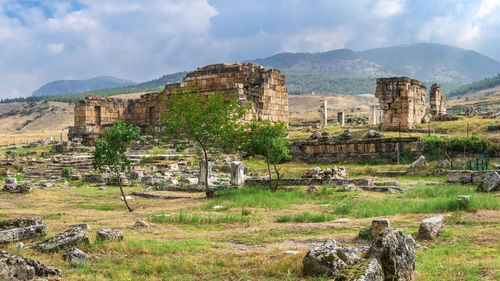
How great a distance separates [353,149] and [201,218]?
1214 centimetres

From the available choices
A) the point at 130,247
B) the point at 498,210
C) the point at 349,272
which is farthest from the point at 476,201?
the point at 130,247

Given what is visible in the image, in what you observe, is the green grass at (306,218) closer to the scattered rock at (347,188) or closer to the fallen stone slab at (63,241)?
the scattered rock at (347,188)

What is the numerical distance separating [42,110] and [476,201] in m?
118

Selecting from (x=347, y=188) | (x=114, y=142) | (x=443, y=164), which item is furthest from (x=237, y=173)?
(x=443, y=164)

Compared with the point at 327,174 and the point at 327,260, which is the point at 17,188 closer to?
the point at 327,174

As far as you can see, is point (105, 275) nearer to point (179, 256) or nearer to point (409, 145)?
point (179, 256)

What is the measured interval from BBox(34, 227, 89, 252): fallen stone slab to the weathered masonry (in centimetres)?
1535

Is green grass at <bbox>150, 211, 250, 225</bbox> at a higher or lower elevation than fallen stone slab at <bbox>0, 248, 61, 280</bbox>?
lower

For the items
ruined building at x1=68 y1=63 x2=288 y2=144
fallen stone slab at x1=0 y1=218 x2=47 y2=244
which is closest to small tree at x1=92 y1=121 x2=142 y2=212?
fallen stone slab at x1=0 y1=218 x2=47 y2=244

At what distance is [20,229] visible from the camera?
24.7 ft

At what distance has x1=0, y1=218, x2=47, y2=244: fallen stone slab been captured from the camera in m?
7.29

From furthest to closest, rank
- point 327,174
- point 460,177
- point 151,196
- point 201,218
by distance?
point 327,174 → point 151,196 → point 460,177 → point 201,218

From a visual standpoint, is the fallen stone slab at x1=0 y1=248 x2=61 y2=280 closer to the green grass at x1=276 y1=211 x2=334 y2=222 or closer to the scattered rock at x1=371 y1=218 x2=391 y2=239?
the scattered rock at x1=371 y1=218 x2=391 y2=239

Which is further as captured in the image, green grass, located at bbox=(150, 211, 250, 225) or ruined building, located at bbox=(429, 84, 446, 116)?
ruined building, located at bbox=(429, 84, 446, 116)
